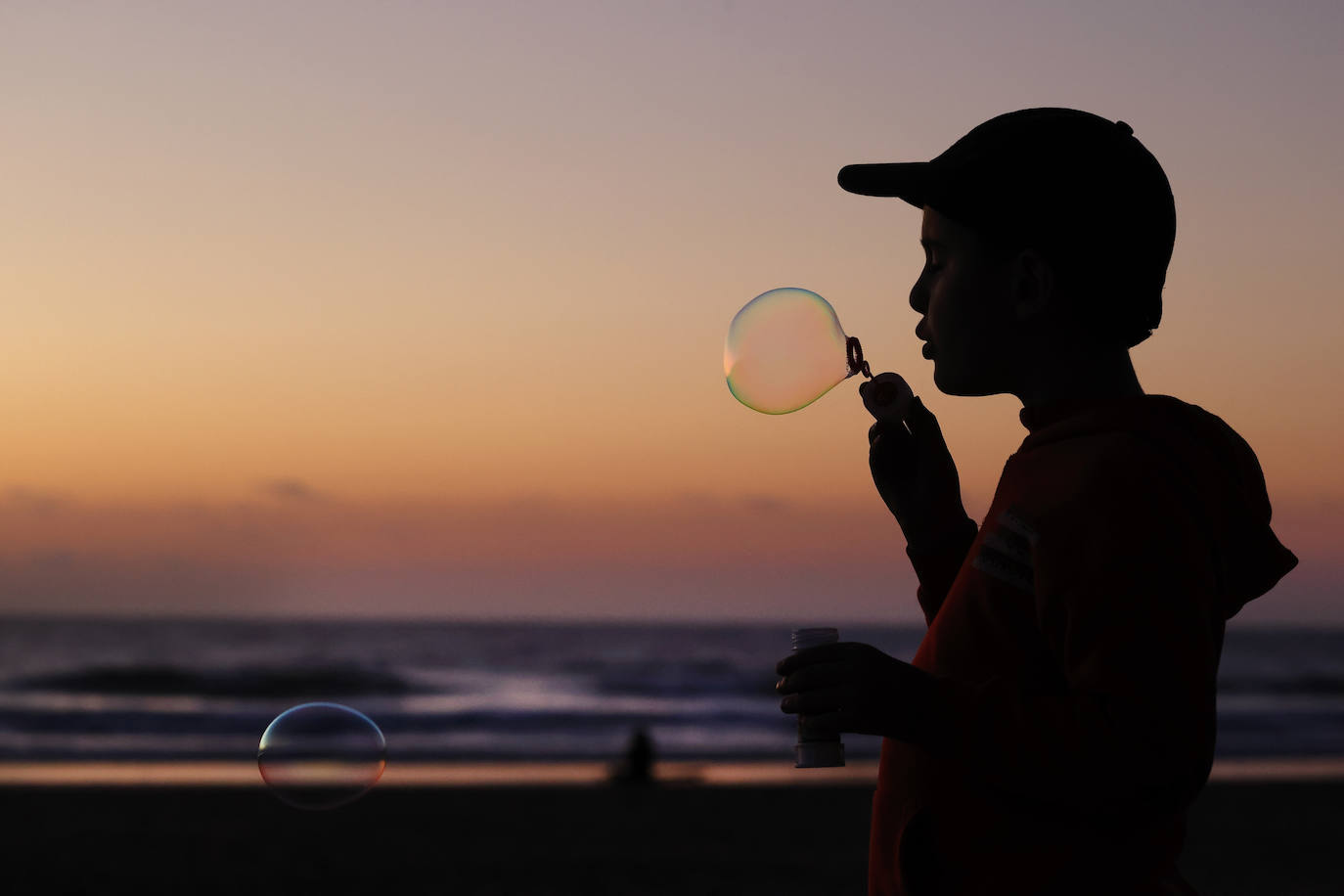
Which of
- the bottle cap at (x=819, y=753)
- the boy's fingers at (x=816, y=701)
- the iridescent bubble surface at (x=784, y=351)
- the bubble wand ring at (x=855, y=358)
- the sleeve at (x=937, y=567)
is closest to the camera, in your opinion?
the boy's fingers at (x=816, y=701)

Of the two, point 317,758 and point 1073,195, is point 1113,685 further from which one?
point 317,758

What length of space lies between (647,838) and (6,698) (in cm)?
2295

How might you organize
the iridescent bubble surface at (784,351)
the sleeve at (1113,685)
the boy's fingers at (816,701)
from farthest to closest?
the iridescent bubble surface at (784,351), the boy's fingers at (816,701), the sleeve at (1113,685)

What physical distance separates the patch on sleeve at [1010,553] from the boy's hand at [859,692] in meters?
0.16

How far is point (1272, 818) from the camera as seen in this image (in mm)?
12820

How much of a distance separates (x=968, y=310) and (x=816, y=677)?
0.51 meters

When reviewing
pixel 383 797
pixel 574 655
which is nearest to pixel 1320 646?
pixel 574 655

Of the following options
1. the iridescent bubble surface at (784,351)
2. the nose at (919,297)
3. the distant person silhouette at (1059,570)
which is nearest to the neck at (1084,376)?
the distant person silhouette at (1059,570)

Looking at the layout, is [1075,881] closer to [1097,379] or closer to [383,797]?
[1097,379]

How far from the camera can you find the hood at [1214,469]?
1434mm

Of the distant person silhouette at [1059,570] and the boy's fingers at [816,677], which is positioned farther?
the boy's fingers at [816,677]

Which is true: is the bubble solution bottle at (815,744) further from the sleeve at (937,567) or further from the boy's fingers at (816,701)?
the sleeve at (937,567)

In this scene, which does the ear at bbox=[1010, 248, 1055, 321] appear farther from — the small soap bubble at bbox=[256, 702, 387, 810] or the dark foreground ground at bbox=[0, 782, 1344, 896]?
the dark foreground ground at bbox=[0, 782, 1344, 896]

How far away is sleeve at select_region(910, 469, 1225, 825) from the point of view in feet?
4.24
